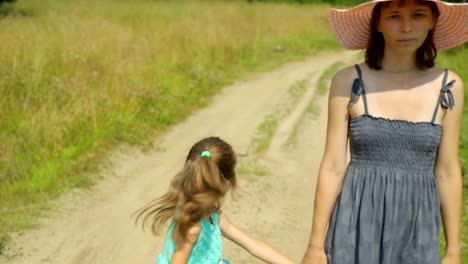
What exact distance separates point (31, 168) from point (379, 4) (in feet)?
15.8

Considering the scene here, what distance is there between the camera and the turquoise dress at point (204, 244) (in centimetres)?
282

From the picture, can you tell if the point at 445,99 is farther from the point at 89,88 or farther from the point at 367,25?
the point at 89,88

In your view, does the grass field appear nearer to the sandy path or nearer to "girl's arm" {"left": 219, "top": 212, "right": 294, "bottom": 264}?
the sandy path

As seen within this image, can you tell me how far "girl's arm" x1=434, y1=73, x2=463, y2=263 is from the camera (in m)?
2.41

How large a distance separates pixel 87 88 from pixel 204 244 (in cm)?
629

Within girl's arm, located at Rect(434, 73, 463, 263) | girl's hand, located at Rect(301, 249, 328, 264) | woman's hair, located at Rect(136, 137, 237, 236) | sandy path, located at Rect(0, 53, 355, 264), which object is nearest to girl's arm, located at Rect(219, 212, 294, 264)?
woman's hair, located at Rect(136, 137, 237, 236)

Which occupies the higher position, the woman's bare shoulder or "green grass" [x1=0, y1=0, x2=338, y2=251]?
the woman's bare shoulder

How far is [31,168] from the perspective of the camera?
21.5 ft

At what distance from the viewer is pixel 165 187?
6543mm

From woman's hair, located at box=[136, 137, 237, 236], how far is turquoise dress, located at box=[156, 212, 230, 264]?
0.28 ft

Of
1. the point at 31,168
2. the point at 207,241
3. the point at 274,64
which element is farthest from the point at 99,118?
the point at 274,64

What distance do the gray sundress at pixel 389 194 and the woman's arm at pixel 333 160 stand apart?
0.09 feet

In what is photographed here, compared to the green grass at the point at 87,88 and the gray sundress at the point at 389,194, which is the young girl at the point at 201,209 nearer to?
the gray sundress at the point at 389,194

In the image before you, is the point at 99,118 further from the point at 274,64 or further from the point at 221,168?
the point at 274,64
